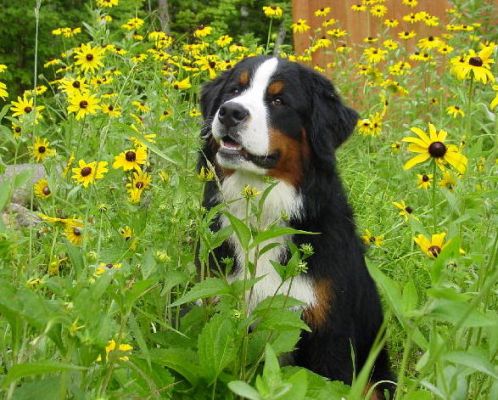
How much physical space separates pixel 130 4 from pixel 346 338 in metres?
8.71

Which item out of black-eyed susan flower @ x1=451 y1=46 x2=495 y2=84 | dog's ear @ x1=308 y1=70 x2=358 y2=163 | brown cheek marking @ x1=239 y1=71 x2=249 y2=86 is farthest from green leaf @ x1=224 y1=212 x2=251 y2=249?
brown cheek marking @ x1=239 y1=71 x2=249 y2=86

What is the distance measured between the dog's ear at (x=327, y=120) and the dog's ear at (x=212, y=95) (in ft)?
1.27

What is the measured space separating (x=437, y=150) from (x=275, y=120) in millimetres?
1045

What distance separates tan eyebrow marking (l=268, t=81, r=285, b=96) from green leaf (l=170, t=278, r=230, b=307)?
1.34 metres

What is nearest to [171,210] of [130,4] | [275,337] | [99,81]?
[275,337]

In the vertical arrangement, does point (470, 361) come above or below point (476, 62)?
below

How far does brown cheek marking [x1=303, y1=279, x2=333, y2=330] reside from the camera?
280 cm

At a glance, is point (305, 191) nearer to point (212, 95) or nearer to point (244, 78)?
point (244, 78)

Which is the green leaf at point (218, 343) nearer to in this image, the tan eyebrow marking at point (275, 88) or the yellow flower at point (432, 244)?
the yellow flower at point (432, 244)

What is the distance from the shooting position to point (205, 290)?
70.4 inches

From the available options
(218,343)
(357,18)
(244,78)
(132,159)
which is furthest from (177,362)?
(357,18)

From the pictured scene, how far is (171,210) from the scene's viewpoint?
2.21 m

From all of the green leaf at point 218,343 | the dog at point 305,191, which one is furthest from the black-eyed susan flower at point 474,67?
the green leaf at point 218,343

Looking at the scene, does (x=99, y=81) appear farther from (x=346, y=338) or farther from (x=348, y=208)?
(x=346, y=338)
